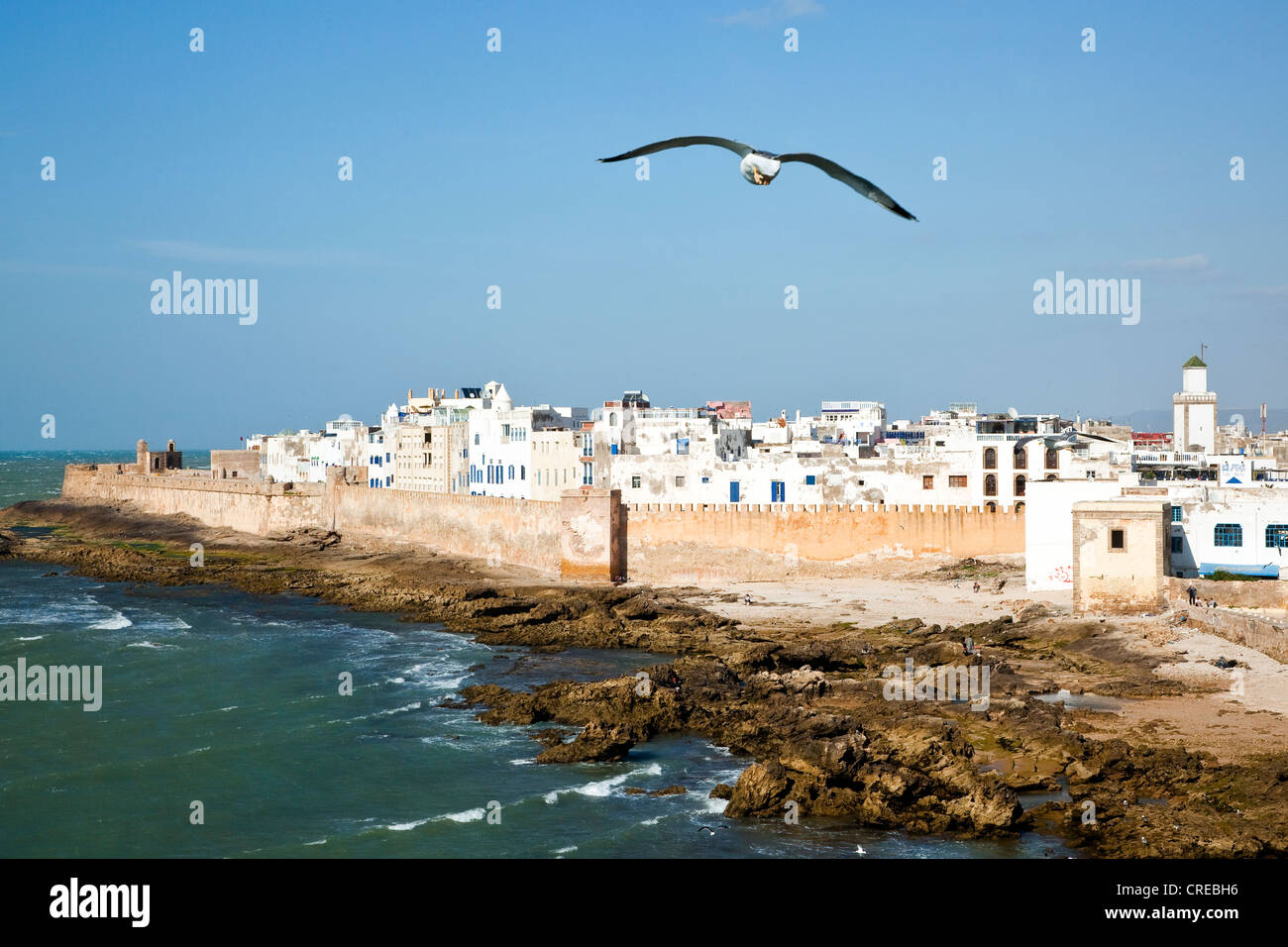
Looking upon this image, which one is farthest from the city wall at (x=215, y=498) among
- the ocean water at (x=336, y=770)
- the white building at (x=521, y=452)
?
the ocean water at (x=336, y=770)

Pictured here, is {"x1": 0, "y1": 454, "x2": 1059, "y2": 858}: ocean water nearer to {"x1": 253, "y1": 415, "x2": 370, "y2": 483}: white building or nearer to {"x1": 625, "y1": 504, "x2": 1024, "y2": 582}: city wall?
{"x1": 625, "y1": 504, "x2": 1024, "y2": 582}: city wall

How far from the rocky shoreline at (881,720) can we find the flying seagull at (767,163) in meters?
11.3

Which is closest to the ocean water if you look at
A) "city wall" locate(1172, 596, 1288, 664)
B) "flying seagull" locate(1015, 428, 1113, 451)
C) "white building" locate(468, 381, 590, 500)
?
"city wall" locate(1172, 596, 1288, 664)

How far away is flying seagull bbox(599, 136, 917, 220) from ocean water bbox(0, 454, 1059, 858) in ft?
36.3

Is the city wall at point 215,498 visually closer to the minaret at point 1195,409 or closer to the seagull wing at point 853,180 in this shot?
the minaret at point 1195,409

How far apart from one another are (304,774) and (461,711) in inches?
181

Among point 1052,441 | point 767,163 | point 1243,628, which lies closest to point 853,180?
point 767,163

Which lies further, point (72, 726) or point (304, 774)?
point (72, 726)

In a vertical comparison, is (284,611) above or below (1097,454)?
below

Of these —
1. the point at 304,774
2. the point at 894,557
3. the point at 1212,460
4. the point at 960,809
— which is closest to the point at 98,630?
the point at 304,774

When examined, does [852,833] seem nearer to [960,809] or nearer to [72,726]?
[960,809]

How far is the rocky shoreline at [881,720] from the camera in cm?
1928
